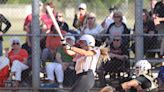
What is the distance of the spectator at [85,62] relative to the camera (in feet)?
40.2

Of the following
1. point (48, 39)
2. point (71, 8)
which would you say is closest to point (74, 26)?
point (48, 39)

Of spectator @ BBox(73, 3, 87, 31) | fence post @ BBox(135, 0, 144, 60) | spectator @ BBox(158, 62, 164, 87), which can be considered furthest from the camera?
spectator @ BBox(73, 3, 87, 31)

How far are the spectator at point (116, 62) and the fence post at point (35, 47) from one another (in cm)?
126

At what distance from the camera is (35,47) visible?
14297 mm

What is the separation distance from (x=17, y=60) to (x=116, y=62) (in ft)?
6.62

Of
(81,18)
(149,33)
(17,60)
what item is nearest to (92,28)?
(81,18)

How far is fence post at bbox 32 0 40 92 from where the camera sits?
14.2 metres

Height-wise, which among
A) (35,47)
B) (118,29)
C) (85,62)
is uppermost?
(118,29)

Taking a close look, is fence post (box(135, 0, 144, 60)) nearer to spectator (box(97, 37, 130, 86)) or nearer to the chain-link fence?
the chain-link fence

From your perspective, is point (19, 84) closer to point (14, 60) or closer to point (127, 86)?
point (14, 60)

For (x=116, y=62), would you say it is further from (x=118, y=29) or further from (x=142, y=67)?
(x=142, y=67)

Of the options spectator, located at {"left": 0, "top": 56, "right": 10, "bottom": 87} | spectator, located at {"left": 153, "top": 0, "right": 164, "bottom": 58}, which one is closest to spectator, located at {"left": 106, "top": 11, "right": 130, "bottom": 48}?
spectator, located at {"left": 153, "top": 0, "right": 164, "bottom": 58}

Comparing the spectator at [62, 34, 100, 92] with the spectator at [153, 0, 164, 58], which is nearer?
the spectator at [62, 34, 100, 92]

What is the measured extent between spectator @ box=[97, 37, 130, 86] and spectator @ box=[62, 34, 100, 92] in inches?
63.9
